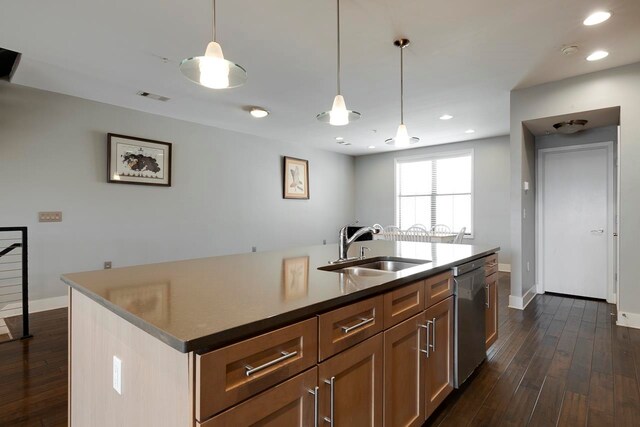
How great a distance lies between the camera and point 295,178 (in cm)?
678

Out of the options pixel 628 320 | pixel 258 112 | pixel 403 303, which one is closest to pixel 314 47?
pixel 258 112

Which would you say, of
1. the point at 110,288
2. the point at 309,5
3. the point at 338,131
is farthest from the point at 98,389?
the point at 338,131

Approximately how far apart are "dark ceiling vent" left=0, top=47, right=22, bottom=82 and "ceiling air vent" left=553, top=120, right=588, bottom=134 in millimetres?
5620

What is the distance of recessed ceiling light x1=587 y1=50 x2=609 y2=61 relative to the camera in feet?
9.56

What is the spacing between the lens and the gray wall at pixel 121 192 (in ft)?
12.2

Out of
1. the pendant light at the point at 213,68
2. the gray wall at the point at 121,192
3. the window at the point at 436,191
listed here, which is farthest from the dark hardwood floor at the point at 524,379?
the window at the point at 436,191

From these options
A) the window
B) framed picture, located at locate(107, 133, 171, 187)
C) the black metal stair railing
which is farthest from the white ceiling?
the window

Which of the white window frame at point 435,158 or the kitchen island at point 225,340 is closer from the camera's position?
the kitchen island at point 225,340

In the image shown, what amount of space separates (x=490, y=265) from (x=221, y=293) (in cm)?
217

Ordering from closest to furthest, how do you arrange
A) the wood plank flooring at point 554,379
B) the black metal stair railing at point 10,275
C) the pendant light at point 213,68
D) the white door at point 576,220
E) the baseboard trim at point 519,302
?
the pendant light at point 213,68, the wood plank flooring at point 554,379, the black metal stair railing at point 10,275, the baseboard trim at point 519,302, the white door at point 576,220

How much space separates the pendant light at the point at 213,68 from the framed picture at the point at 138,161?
3.22 m

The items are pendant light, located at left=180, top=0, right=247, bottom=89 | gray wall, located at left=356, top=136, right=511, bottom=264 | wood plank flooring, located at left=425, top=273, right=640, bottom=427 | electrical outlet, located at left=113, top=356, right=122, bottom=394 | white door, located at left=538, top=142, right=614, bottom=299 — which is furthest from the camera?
gray wall, located at left=356, top=136, right=511, bottom=264

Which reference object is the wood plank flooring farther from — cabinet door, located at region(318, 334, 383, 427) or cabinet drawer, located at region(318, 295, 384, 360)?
cabinet drawer, located at region(318, 295, 384, 360)

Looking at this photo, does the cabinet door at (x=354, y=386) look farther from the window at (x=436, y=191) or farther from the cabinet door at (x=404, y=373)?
the window at (x=436, y=191)
